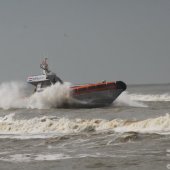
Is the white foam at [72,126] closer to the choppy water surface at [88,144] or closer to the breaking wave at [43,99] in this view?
the choppy water surface at [88,144]

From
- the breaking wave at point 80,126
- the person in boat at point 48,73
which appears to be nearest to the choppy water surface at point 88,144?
the breaking wave at point 80,126

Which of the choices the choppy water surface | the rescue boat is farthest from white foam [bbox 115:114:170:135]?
the rescue boat

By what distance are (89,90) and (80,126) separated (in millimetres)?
11519

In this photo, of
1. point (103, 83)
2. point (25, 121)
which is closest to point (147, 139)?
point (25, 121)

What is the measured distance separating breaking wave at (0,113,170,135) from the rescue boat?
331 inches

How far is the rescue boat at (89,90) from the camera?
1326 inches

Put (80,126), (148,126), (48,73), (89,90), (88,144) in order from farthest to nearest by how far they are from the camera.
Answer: (48,73) → (89,90) → (80,126) → (148,126) → (88,144)

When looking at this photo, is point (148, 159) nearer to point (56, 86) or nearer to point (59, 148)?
point (59, 148)

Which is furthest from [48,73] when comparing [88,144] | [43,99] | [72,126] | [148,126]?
[88,144]

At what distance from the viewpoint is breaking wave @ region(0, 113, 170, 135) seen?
20.5 metres

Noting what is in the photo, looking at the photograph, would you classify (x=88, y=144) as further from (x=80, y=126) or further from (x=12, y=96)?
(x=12, y=96)

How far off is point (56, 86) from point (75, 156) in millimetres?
21420

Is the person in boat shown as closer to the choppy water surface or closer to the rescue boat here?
the rescue boat

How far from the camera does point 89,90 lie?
1328 inches
